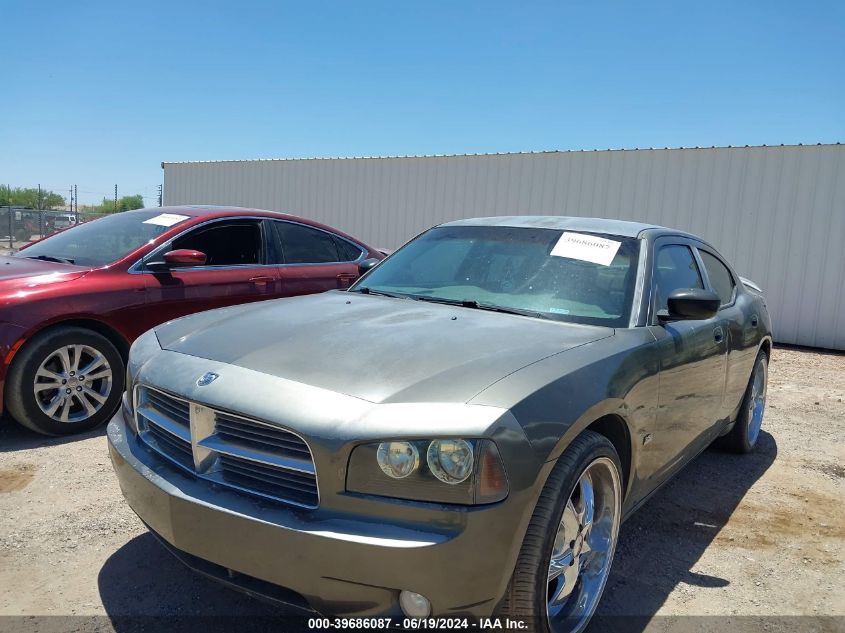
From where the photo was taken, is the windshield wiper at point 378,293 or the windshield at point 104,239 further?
the windshield at point 104,239

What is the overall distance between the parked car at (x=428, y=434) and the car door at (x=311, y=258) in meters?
2.41

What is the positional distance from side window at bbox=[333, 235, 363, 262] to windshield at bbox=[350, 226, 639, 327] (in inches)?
90.6

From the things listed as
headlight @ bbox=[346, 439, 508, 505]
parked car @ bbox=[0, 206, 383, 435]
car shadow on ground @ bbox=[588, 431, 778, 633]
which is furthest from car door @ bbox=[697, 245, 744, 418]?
headlight @ bbox=[346, 439, 508, 505]

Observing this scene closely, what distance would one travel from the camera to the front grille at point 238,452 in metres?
2.09

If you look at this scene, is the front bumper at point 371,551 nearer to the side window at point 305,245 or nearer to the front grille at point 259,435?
the front grille at point 259,435

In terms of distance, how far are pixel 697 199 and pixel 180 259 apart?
8.81 metres

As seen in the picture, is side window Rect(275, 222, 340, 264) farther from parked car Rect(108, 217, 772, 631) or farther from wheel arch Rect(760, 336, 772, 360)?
wheel arch Rect(760, 336, 772, 360)

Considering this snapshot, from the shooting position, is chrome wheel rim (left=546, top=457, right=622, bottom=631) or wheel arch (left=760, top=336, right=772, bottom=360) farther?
wheel arch (left=760, top=336, right=772, bottom=360)

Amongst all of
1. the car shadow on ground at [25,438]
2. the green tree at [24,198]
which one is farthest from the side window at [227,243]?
the green tree at [24,198]

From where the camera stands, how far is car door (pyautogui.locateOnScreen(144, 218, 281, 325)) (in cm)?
492

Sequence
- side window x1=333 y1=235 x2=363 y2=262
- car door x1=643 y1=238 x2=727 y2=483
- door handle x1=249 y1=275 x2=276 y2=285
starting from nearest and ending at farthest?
car door x1=643 y1=238 x2=727 y2=483
door handle x1=249 y1=275 x2=276 y2=285
side window x1=333 y1=235 x2=363 y2=262

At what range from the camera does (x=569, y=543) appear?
2414 mm

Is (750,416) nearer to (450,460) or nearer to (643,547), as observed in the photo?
(643,547)

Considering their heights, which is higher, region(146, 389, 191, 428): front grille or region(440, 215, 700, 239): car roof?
region(440, 215, 700, 239): car roof
